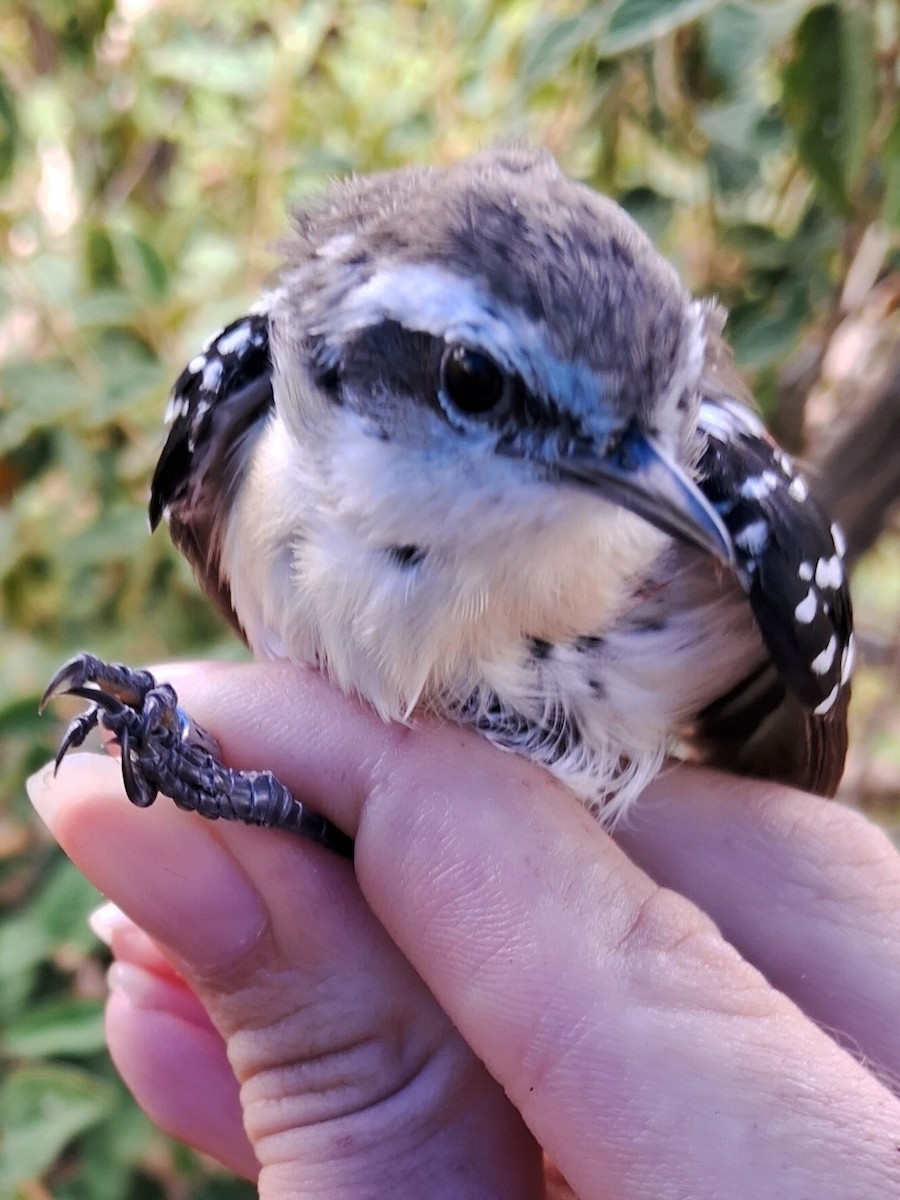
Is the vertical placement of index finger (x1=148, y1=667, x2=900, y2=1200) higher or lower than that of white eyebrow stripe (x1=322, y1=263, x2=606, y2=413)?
lower

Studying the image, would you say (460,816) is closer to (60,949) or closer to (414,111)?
(60,949)

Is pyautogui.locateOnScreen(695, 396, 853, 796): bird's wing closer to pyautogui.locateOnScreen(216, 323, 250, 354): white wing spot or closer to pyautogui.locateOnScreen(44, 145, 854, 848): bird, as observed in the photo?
pyautogui.locateOnScreen(44, 145, 854, 848): bird

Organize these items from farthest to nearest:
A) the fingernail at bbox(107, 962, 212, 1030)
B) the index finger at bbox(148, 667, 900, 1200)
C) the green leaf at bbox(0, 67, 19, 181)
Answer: the green leaf at bbox(0, 67, 19, 181), the fingernail at bbox(107, 962, 212, 1030), the index finger at bbox(148, 667, 900, 1200)

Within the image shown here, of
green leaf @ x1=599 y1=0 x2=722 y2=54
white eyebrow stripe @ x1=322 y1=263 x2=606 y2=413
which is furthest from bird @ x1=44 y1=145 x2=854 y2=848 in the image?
green leaf @ x1=599 y1=0 x2=722 y2=54

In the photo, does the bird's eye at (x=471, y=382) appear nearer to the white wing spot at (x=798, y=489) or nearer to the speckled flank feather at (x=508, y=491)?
the speckled flank feather at (x=508, y=491)

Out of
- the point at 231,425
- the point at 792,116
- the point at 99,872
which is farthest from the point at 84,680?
the point at 792,116

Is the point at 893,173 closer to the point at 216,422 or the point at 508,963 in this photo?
the point at 216,422

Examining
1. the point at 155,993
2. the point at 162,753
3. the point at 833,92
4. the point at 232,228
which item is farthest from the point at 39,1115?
the point at 232,228
